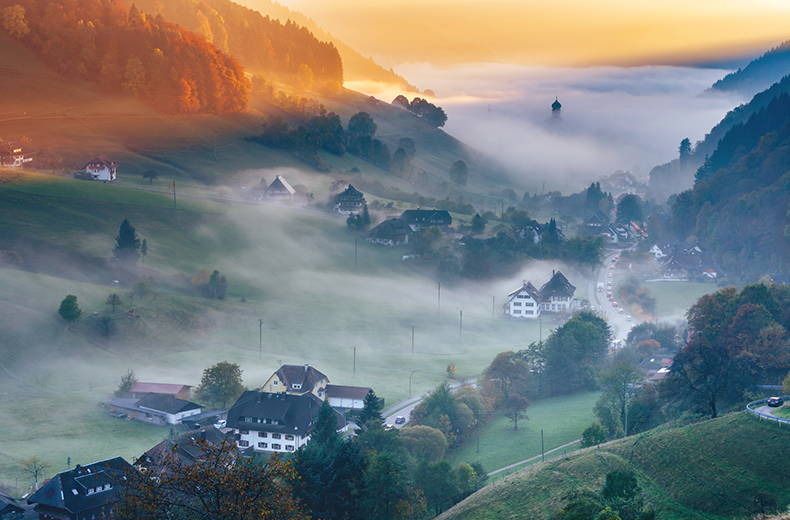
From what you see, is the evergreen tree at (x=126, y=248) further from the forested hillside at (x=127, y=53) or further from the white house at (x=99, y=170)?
the forested hillside at (x=127, y=53)

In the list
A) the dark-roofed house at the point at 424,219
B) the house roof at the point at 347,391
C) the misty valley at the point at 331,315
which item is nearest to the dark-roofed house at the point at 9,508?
the misty valley at the point at 331,315

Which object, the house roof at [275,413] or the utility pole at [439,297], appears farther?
the utility pole at [439,297]

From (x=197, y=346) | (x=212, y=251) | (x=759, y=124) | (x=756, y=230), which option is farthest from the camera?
(x=759, y=124)

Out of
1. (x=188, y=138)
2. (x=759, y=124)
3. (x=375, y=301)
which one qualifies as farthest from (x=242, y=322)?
(x=759, y=124)

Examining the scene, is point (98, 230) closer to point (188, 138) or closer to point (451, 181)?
point (188, 138)

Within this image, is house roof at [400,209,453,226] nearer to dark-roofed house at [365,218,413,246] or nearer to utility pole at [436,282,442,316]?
dark-roofed house at [365,218,413,246]
